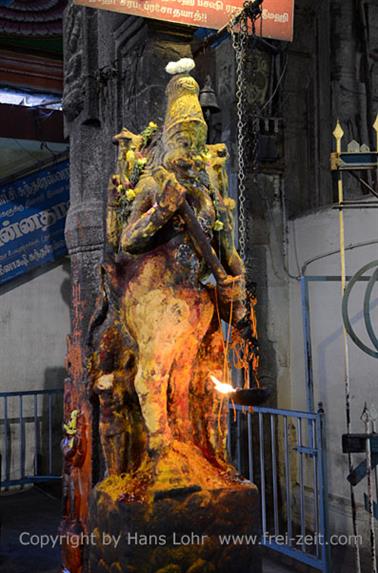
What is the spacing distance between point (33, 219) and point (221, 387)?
5130 millimetres

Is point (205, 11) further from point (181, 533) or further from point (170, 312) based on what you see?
point (181, 533)

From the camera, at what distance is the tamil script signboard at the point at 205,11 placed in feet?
14.3

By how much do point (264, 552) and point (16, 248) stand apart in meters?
4.56

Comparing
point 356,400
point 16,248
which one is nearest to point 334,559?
point 356,400

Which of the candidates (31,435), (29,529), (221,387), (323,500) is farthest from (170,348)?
(31,435)

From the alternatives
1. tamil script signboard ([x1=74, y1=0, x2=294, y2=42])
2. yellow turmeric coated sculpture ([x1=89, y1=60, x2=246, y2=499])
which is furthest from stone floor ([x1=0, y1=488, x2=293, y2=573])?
tamil script signboard ([x1=74, y1=0, x2=294, y2=42])

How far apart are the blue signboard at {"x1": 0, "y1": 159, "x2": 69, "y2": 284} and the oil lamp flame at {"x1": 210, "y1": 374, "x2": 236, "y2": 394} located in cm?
487

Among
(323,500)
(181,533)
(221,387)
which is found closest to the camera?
(181,533)

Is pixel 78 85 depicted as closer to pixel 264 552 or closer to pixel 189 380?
pixel 189 380

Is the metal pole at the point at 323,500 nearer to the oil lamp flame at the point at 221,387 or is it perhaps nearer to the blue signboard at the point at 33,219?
the oil lamp flame at the point at 221,387

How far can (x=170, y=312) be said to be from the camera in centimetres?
394

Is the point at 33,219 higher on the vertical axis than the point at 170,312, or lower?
higher

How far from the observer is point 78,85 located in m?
5.50

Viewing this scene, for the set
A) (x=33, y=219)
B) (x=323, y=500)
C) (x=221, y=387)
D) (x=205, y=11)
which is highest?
(x=205, y=11)
